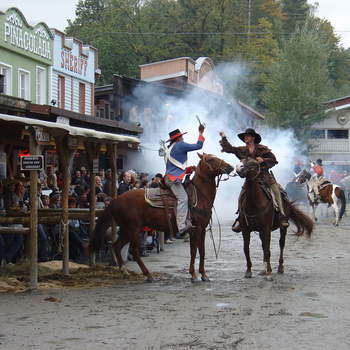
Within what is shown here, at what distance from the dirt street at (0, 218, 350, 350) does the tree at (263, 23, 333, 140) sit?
42765 millimetres

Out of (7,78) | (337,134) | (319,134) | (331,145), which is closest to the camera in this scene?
(7,78)

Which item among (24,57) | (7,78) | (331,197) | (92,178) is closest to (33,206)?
(92,178)

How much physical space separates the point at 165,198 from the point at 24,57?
18.6 metres

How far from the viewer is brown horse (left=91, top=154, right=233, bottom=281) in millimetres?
12633

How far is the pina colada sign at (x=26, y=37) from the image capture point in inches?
1100

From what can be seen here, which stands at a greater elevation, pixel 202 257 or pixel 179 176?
pixel 179 176

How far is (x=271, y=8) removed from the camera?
8369cm

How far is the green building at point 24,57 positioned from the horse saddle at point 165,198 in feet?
54.0

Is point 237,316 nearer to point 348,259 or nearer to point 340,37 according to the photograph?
point 348,259

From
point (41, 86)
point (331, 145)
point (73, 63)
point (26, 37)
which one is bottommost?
point (331, 145)

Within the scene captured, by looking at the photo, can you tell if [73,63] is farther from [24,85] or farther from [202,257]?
[202,257]

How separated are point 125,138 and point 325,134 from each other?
47.0 m

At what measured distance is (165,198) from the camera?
12.7 metres

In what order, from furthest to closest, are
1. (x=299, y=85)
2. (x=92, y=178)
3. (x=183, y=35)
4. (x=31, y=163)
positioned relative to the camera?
(x=183, y=35), (x=299, y=85), (x=92, y=178), (x=31, y=163)
